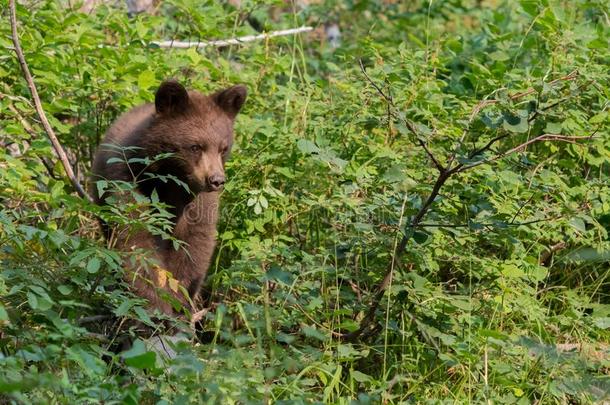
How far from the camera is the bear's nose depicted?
677 centimetres

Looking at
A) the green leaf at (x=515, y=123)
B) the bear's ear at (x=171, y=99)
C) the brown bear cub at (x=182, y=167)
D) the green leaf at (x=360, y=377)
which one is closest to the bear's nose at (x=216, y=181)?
the brown bear cub at (x=182, y=167)

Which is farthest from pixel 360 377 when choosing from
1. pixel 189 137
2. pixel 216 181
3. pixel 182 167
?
pixel 189 137

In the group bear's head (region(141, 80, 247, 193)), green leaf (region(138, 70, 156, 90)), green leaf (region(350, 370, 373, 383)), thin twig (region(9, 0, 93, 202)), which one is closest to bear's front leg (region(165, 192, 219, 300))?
bear's head (region(141, 80, 247, 193))

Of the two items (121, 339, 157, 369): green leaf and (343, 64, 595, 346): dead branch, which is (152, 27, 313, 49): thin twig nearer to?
(343, 64, 595, 346): dead branch

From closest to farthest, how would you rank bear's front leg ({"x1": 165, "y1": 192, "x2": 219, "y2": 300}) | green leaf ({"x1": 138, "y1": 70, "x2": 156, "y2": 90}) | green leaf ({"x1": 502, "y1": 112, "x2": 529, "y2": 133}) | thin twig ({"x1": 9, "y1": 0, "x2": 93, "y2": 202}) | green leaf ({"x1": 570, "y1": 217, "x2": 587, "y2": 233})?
green leaf ({"x1": 502, "y1": 112, "x2": 529, "y2": 133})
green leaf ({"x1": 570, "y1": 217, "x2": 587, "y2": 233})
thin twig ({"x1": 9, "y1": 0, "x2": 93, "y2": 202})
bear's front leg ({"x1": 165, "y1": 192, "x2": 219, "y2": 300})
green leaf ({"x1": 138, "y1": 70, "x2": 156, "y2": 90})

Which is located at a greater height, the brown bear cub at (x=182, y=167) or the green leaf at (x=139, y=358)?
the green leaf at (x=139, y=358)

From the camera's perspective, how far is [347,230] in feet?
21.4

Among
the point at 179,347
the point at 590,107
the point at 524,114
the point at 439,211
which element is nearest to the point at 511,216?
the point at 439,211

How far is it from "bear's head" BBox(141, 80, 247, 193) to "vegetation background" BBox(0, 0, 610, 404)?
29cm

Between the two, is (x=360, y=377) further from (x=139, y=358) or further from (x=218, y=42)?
(x=218, y=42)

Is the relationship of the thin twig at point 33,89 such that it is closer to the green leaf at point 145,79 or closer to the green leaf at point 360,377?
the green leaf at point 145,79

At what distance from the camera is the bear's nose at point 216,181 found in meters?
6.77

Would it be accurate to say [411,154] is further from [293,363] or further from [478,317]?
[293,363]

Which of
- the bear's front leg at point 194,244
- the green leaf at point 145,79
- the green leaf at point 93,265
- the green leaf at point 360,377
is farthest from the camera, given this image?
the green leaf at point 145,79
